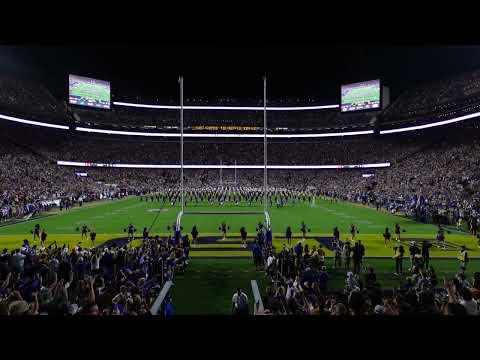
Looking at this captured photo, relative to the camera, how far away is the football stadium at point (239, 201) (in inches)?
301

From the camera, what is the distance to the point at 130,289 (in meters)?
7.27

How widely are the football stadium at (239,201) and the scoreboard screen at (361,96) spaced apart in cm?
28

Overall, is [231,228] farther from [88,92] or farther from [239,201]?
[88,92]

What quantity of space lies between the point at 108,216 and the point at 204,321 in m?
26.9

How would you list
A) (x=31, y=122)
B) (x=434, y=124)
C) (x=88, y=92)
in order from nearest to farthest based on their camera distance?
(x=31, y=122)
(x=434, y=124)
(x=88, y=92)

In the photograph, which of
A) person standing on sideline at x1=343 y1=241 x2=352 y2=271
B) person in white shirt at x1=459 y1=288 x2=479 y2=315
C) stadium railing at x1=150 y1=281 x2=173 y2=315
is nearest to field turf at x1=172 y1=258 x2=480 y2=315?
stadium railing at x1=150 y1=281 x2=173 y2=315

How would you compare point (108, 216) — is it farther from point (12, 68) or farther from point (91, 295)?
point (12, 68)

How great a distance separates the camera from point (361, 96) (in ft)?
225

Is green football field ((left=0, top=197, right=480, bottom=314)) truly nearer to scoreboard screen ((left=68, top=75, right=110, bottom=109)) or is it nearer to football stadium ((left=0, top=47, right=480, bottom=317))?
football stadium ((left=0, top=47, right=480, bottom=317))

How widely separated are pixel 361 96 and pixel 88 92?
53.8m

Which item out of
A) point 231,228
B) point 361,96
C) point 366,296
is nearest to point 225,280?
point 366,296

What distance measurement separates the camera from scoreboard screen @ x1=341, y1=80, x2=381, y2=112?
66188 millimetres

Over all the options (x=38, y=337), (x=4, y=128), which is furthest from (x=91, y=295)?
(x=4, y=128)

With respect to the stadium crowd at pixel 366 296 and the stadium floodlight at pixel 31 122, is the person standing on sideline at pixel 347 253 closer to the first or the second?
the stadium crowd at pixel 366 296
